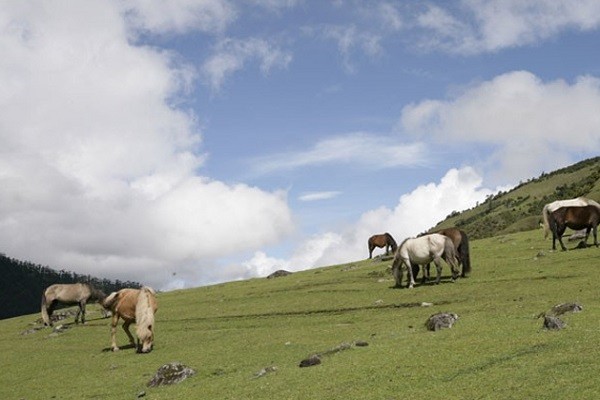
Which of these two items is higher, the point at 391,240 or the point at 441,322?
the point at 391,240

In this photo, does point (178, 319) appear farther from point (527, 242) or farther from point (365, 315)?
point (527, 242)

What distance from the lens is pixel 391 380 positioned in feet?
34.7

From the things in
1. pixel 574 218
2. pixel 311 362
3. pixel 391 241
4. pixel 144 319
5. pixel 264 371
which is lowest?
pixel 264 371

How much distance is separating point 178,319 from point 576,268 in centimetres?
1925

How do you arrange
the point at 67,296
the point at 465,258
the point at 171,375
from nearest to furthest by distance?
the point at 171,375, the point at 465,258, the point at 67,296

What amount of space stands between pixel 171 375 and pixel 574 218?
2506 centimetres

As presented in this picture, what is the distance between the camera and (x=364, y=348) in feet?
45.6

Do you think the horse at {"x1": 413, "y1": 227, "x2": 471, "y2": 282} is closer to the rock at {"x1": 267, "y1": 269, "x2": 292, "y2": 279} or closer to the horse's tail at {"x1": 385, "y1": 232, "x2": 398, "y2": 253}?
the horse's tail at {"x1": 385, "y1": 232, "x2": 398, "y2": 253}

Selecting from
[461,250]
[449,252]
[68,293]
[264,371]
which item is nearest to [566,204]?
[461,250]

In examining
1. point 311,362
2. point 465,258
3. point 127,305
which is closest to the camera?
point 311,362

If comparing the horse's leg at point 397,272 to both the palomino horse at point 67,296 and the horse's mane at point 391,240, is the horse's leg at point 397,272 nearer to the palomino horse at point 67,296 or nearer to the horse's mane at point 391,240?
the palomino horse at point 67,296

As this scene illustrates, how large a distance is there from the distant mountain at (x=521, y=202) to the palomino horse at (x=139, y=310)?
7811 centimetres

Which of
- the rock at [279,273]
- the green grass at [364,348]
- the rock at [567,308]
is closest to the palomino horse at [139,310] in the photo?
the green grass at [364,348]

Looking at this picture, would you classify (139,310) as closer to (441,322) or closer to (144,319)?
(144,319)
